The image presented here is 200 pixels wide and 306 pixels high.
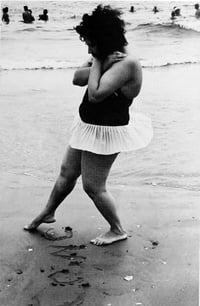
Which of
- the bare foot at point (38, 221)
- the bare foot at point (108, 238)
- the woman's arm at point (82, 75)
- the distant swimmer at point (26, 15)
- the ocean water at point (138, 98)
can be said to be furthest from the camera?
the distant swimmer at point (26, 15)

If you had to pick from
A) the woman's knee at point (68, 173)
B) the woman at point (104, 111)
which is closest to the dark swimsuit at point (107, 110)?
the woman at point (104, 111)

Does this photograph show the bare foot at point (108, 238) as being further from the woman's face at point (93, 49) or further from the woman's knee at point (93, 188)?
the woman's face at point (93, 49)

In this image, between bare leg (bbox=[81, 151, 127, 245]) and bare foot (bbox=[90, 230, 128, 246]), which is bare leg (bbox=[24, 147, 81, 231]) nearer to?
bare leg (bbox=[81, 151, 127, 245])

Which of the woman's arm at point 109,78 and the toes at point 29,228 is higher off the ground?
the woman's arm at point 109,78

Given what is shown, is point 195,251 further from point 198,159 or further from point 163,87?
point 163,87

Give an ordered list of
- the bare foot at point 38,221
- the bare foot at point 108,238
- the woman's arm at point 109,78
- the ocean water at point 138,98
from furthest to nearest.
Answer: the ocean water at point 138,98, the bare foot at point 38,221, the bare foot at point 108,238, the woman's arm at point 109,78

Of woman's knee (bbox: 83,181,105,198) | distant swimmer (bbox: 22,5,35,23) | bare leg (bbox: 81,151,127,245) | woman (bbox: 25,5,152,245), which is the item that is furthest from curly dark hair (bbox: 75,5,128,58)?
distant swimmer (bbox: 22,5,35,23)

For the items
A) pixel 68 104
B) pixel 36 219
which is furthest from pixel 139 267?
pixel 68 104

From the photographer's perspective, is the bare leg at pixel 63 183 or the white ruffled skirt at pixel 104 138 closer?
the white ruffled skirt at pixel 104 138

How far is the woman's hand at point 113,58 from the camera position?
231cm

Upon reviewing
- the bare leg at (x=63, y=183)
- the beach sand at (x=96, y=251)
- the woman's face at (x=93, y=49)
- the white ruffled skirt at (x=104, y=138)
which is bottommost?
the beach sand at (x=96, y=251)

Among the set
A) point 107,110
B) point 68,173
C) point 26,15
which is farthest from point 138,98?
point 107,110

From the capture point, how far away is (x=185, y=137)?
3994mm

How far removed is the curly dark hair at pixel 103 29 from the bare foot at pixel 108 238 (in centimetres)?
80
